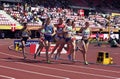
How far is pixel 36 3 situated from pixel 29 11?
19.2ft

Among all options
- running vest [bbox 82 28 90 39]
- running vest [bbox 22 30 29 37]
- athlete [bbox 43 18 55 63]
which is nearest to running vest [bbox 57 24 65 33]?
athlete [bbox 43 18 55 63]

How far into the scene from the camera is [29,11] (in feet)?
142

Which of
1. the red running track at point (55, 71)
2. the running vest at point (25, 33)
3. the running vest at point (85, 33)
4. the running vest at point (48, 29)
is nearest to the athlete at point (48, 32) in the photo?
the running vest at point (48, 29)

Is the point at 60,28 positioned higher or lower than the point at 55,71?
higher

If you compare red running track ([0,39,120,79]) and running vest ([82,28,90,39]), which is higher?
running vest ([82,28,90,39])

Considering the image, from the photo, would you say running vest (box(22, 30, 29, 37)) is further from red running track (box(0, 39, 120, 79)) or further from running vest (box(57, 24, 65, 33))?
red running track (box(0, 39, 120, 79))

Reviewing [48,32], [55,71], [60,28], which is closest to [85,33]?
[60,28]

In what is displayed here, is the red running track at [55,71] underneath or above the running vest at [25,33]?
underneath

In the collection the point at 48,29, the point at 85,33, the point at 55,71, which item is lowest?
the point at 55,71

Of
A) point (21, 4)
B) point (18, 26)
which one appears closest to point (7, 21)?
point (18, 26)

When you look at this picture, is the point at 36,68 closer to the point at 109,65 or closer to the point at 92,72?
the point at 92,72

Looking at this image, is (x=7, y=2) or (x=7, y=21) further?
(x=7, y=2)

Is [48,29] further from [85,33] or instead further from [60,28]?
[85,33]

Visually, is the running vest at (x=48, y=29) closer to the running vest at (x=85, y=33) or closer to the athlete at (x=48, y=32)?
the athlete at (x=48, y=32)
